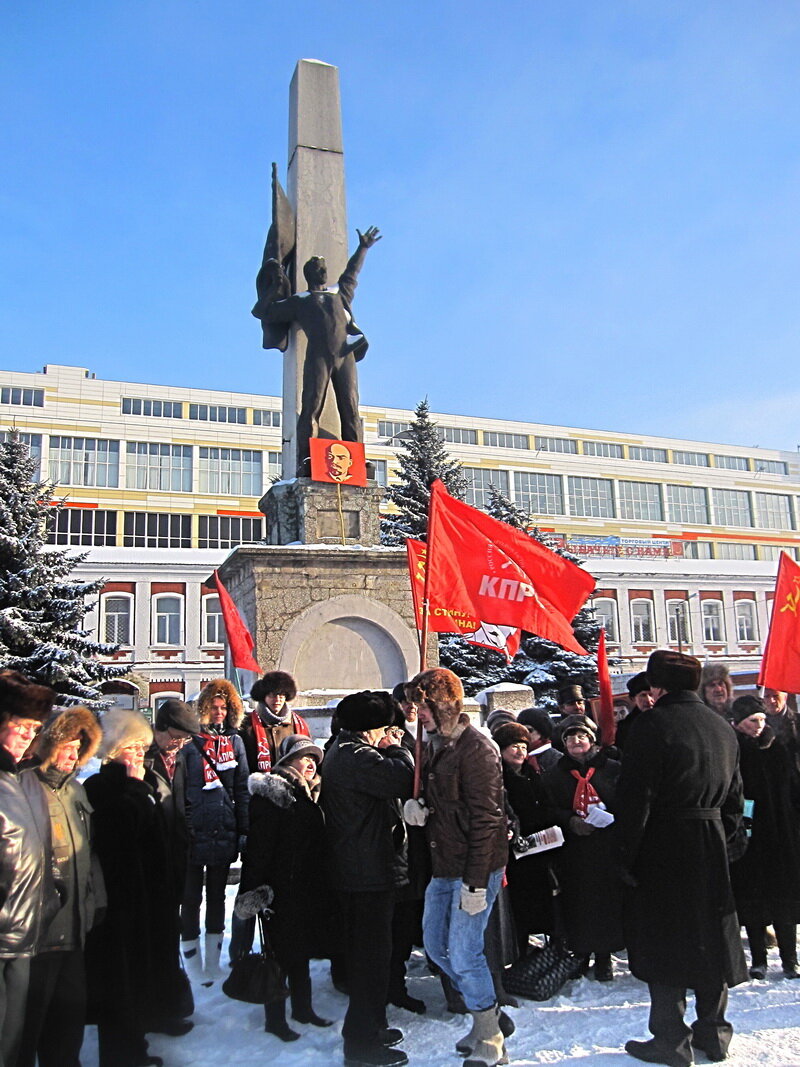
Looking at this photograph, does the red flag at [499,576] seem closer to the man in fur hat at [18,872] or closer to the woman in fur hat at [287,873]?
the woman in fur hat at [287,873]

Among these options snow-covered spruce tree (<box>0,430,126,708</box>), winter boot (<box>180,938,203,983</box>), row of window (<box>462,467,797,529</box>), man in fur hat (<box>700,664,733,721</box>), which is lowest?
winter boot (<box>180,938,203,983</box>)

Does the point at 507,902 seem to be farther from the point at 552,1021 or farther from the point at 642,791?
the point at 642,791

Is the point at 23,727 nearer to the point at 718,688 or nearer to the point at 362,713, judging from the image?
the point at 362,713

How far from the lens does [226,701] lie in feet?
19.3

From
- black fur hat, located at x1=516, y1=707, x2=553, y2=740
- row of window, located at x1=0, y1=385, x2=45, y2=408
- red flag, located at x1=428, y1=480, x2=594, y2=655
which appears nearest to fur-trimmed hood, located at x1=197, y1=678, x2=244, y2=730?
red flag, located at x1=428, y1=480, x2=594, y2=655

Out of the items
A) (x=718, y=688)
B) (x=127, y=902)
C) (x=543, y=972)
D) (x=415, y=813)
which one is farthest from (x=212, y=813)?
(x=718, y=688)

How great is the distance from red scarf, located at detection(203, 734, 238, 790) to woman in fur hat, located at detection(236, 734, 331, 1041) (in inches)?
33.1

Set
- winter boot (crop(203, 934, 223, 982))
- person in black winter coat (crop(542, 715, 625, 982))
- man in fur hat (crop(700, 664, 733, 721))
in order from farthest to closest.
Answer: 1. man in fur hat (crop(700, 664, 733, 721))
2. winter boot (crop(203, 934, 223, 982))
3. person in black winter coat (crop(542, 715, 625, 982))

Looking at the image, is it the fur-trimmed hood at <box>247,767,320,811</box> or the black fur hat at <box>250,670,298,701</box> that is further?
the black fur hat at <box>250,670,298,701</box>

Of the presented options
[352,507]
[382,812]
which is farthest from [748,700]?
[352,507]

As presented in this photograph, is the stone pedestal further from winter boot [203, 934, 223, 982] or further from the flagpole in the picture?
the flagpole

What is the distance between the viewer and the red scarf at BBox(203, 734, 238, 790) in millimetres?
5621

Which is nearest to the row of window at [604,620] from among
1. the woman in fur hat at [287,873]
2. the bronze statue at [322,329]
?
the bronze statue at [322,329]

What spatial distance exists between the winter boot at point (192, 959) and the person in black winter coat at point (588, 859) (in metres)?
2.26
